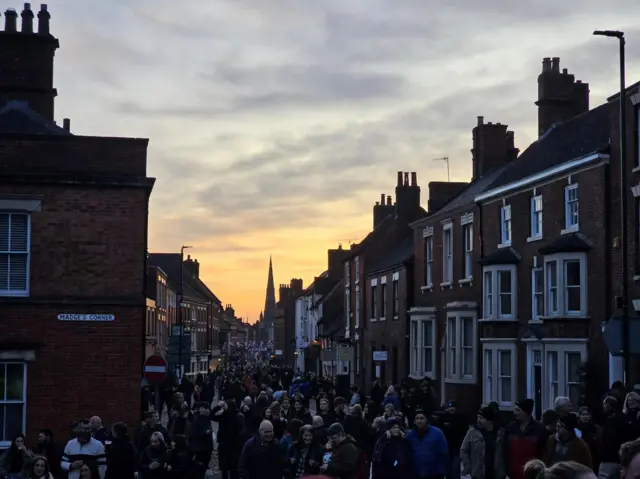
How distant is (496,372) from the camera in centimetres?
3469

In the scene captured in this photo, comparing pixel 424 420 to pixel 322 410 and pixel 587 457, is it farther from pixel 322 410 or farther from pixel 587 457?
pixel 322 410

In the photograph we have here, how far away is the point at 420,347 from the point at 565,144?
12.9 m

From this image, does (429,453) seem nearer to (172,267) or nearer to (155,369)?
(155,369)

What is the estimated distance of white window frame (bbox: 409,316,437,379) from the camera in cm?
4191

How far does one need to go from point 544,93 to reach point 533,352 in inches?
413

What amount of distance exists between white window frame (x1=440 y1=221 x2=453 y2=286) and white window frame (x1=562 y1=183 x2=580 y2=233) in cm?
1025

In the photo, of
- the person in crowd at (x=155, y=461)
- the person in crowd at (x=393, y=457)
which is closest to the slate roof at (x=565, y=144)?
the person in crowd at (x=393, y=457)

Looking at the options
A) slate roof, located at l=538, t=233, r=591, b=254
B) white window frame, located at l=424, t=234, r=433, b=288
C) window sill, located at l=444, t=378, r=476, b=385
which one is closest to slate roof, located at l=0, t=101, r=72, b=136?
slate roof, located at l=538, t=233, r=591, b=254

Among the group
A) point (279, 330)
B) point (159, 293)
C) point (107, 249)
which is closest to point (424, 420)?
point (107, 249)

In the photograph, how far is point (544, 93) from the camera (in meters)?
38.0

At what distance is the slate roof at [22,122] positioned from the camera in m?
26.1

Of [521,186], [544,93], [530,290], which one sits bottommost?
[530,290]

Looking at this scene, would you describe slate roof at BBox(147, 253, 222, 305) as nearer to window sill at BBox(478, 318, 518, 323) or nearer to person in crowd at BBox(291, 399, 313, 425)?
window sill at BBox(478, 318, 518, 323)

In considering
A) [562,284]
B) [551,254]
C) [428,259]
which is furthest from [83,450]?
[428,259]
